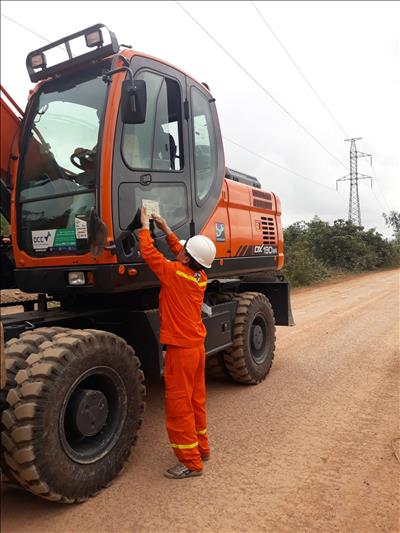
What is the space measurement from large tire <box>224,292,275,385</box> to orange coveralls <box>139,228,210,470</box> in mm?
1844

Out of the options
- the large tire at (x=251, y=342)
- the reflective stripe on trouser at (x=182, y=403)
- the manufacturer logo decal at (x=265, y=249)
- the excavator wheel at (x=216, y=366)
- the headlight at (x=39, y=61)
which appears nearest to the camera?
the reflective stripe on trouser at (x=182, y=403)

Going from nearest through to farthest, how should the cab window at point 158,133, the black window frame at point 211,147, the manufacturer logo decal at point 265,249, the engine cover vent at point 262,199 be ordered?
the cab window at point 158,133, the black window frame at point 211,147, the manufacturer logo decal at point 265,249, the engine cover vent at point 262,199

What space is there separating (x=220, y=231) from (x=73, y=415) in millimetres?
2553

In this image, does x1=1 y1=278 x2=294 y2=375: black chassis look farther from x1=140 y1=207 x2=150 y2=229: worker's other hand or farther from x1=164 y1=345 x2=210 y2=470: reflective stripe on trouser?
x1=140 y1=207 x2=150 y2=229: worker's other hand

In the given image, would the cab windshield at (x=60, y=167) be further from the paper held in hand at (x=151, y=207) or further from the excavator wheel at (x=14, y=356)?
the excavator wheel at (x=14, y=356)

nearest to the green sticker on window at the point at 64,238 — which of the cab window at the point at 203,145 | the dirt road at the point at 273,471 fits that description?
the cab window at the point at 203,145

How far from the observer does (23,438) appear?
279 centimetres

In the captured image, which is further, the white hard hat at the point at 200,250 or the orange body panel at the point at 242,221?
the orange body panel at the point at 242,221

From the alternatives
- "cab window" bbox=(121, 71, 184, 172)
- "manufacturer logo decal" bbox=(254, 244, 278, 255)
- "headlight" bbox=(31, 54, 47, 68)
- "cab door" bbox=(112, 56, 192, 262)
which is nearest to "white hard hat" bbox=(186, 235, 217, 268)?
"cab door" bbox=(112, 56, 192, 262)

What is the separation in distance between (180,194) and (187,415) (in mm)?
1948

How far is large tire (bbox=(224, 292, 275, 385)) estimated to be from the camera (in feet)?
18.1

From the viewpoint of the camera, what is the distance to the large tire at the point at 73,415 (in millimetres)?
2830

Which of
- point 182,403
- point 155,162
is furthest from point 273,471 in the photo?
point 155,162

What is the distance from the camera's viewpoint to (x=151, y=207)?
3980mm
